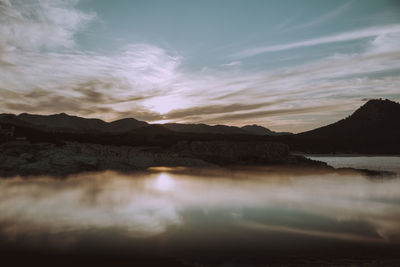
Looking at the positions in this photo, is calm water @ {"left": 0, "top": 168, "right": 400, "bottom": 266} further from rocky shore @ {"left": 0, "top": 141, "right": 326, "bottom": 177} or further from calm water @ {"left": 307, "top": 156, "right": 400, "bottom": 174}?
calm water @ {"left": 307, "top": 156, "right": 400, "bottom": 174}

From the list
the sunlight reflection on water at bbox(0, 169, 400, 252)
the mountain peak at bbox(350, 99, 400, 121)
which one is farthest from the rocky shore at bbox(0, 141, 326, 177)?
the mountain peak at bbox(350, 99, 400, 121)

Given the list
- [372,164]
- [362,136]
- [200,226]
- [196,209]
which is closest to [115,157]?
[196,209]

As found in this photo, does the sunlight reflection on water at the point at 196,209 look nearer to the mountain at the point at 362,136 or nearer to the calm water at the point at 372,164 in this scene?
the calm water at the point at 372,164

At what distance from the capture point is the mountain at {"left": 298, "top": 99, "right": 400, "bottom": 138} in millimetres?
121600

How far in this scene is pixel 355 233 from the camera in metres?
11.7

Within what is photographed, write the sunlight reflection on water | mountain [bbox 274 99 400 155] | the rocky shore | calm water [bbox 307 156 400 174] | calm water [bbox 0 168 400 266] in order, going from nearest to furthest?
calm water [bbox 0 168 400 266]
the sunlight reflection on water
the rocky shore
calm water [bbox 307 156 400 174]
mountain [bbox 274 99 400 155]

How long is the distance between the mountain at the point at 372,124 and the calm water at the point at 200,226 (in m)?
115

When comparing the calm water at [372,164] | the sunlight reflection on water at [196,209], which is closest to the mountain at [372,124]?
the calm water at [372,164]

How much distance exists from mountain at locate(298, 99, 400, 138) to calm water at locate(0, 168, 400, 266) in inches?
4510

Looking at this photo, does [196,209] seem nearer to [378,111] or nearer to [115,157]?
[115,157]

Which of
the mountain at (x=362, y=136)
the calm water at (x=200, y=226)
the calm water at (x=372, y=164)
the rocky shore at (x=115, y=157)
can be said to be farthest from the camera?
the mountain at (x=362, y=136)

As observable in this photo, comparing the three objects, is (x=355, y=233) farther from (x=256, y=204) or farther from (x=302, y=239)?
(x=256, y=204)

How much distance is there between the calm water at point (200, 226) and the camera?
913cm

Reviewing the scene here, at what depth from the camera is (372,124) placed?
132 m
